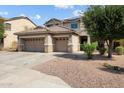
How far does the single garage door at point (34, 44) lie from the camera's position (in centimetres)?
2583

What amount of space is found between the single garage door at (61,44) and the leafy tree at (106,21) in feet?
24.1

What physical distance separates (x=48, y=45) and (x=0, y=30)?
8.11m

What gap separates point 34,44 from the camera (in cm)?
2666

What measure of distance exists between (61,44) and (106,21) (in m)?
9.54

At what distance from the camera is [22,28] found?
34125mm

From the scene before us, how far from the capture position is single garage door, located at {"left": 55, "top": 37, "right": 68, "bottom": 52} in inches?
998

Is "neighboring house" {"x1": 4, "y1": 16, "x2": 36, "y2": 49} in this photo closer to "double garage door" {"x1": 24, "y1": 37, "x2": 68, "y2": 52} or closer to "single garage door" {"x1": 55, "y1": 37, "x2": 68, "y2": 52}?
"double garage door" {"x1": 24, "y1": 37, "x2": 68, "y2": 52}

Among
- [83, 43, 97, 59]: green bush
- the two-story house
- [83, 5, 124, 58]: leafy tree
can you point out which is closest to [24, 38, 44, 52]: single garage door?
the two-story house

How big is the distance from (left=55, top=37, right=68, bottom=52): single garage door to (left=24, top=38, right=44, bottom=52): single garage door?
6.95 feet

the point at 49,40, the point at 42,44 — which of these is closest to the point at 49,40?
the point at 49,40

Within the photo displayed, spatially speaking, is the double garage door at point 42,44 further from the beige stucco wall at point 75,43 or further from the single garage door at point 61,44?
the beige stucco wall at point 75,43

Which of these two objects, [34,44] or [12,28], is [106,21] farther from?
[12,28]

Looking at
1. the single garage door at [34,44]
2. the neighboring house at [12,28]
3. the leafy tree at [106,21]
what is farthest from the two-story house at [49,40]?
the leafy tree at [106,21]
